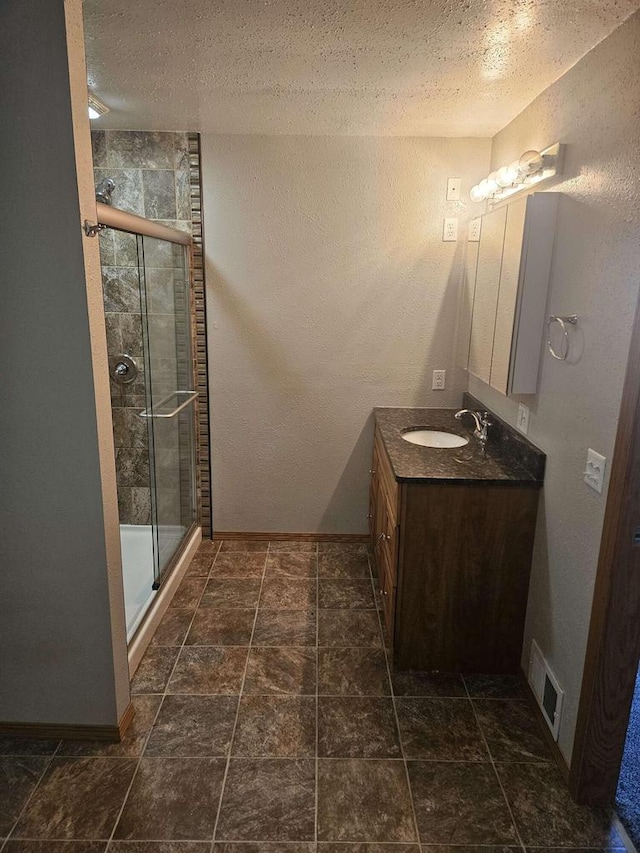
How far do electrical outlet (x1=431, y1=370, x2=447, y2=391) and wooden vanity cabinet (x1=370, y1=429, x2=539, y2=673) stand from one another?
45.9 inches

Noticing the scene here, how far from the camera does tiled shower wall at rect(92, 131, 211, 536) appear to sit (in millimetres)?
3008

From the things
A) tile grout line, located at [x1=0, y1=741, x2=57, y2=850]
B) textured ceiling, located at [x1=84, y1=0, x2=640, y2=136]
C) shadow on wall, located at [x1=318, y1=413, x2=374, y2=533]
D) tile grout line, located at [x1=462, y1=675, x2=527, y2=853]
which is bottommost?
tile grout line, located at [x1=0, y1=741, x2=57, y2=850]

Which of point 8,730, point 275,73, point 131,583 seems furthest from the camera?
point 131,583

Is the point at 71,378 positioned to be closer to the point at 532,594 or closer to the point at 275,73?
the point at 275,73

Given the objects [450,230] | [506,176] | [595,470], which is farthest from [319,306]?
[595,470]

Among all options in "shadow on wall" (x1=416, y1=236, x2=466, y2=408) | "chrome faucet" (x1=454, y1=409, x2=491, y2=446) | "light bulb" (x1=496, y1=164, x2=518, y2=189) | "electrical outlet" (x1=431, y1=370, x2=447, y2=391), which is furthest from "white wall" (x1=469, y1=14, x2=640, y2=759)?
"electrical outlet" (x1=431, y1=370, x2=447, y2=391)

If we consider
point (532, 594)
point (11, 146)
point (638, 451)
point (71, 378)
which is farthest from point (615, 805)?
point (11, 146)

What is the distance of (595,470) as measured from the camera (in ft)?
5.59

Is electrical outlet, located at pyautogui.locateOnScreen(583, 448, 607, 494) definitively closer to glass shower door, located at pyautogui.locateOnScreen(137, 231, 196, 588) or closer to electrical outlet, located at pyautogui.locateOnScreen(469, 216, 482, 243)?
electrical outlet, located at pyautogui.locateOnScreen(469, 216, 482, 243)

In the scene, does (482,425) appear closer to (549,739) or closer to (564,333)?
(564,333)

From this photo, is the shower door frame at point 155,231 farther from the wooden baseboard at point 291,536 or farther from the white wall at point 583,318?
the white wall at point 583,318

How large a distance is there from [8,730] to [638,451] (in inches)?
87.7

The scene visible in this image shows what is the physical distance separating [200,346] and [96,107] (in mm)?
1267

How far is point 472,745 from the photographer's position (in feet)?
6.49
